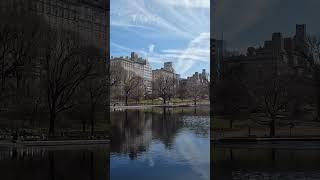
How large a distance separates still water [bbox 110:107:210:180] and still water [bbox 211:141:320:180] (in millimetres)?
679

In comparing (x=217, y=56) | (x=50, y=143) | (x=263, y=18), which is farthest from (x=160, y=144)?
(x=263, y=18)

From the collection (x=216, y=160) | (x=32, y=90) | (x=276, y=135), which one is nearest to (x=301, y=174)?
(x=216, y=160)

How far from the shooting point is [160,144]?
2461cm

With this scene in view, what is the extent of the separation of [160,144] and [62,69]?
20.9 ft

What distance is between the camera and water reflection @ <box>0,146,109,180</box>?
616 inches

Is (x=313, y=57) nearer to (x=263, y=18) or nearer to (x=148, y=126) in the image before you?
(x=263, y=18)

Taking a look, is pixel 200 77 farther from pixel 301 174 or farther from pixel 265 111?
pixel 301 174

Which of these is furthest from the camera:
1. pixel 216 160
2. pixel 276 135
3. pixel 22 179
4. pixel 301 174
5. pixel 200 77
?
pixel 200 77

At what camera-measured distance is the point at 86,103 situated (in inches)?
854

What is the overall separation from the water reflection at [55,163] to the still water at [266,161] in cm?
438

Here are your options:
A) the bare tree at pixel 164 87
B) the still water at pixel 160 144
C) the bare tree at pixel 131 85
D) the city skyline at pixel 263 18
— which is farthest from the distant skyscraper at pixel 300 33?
the bare tree at pixel 164 87

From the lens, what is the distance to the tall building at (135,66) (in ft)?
94.8

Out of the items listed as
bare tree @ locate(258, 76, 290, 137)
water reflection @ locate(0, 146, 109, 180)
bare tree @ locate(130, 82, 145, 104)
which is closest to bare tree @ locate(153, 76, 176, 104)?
bare tree @ locate(130, 82, 145, 104)

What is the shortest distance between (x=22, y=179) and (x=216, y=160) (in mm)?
8877
